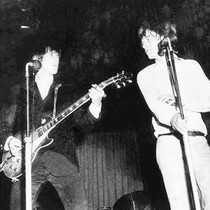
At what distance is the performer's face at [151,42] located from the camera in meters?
2.78

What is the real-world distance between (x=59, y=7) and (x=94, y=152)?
274 cm

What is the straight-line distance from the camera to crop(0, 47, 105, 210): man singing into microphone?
317cm

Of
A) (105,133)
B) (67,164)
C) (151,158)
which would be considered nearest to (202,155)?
(67,164)

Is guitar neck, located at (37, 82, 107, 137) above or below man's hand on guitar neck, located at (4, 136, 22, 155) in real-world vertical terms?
above

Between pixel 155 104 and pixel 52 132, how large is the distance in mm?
1300

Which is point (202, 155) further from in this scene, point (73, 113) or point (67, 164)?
point (73, 113)

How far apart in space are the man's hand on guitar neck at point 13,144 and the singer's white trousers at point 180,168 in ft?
4.90

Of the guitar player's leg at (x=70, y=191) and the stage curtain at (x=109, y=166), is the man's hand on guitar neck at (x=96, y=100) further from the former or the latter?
the stage curtain at (x=109, y=166)

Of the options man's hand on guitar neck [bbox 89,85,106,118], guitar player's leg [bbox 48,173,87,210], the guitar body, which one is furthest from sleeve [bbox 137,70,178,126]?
the guitar body

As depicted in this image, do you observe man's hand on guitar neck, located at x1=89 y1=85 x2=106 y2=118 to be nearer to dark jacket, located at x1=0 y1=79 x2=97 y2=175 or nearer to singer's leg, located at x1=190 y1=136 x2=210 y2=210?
dark jacket, located at x1=0 y1=79 x2=97 y2=175

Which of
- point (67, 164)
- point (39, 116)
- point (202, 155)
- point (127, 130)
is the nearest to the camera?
point (202, 155)

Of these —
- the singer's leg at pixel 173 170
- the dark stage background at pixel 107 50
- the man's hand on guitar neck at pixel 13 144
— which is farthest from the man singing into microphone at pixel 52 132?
the dark stage background at pixel 107 50

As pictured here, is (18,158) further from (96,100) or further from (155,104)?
(155,104)

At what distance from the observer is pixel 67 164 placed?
3.20 meters
